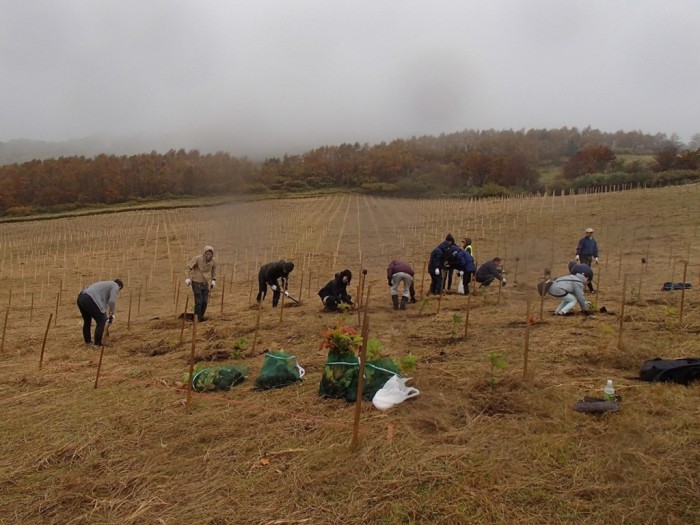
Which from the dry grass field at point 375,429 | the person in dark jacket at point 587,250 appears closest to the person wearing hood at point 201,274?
the dry grass field at point 375,429

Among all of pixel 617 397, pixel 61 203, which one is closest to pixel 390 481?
pixel 617 397

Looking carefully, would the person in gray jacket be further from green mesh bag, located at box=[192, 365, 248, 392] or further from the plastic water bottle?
the plastic water bottle

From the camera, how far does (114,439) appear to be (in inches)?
138

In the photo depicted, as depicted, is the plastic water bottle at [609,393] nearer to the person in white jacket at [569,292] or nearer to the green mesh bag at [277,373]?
the green mesh bag at [277,373]

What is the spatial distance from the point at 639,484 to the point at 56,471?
334 cm

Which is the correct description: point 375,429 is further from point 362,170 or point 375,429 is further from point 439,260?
→ point 362,170

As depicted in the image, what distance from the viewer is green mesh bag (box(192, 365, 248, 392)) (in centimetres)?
437

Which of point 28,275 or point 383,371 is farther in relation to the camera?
point 28,275

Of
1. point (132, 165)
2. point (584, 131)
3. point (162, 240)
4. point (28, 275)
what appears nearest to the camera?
point (132, 165)

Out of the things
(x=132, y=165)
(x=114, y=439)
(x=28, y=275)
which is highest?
(x=132, y=165)

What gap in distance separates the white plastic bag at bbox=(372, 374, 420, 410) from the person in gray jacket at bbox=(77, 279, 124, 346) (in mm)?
4122

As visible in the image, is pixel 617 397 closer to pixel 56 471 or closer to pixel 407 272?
pixel 56 471

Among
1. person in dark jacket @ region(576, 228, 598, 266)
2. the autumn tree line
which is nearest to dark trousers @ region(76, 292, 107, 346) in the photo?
the autumn tree line

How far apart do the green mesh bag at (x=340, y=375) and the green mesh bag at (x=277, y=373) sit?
0.48m
